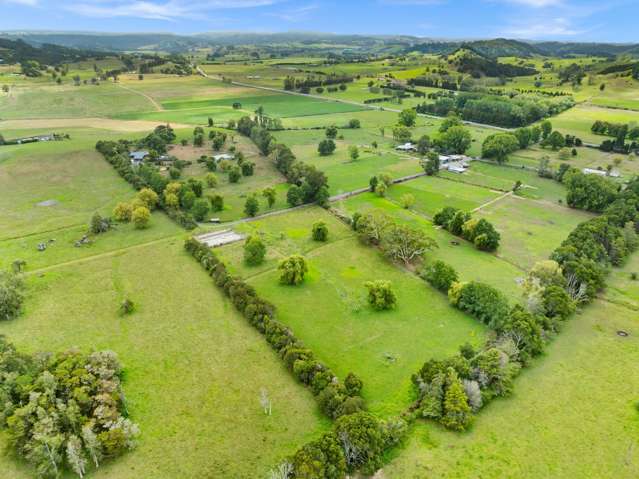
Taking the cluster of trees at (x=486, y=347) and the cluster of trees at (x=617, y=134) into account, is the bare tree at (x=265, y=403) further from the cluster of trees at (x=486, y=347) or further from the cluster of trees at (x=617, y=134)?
the cluster of trees at (x=617, y=134)

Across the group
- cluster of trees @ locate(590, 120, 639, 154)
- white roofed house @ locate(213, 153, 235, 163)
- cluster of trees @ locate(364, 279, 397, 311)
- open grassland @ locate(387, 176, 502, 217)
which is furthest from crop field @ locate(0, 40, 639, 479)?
cluster of trees @ locate(590, 120, 639, 154)

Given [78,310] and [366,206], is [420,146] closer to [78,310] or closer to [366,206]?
[366,206]

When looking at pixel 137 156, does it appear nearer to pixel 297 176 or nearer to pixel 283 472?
pixel 297 176

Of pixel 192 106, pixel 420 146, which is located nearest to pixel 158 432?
pixel 420 146

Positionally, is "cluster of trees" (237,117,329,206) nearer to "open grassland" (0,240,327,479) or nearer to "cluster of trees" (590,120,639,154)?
"open grassland" (0,240,327,479)

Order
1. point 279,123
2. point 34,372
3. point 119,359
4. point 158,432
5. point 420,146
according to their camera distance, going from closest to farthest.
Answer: point 158,432 → point 34,372 → point 119,359 → point 420,146 → point 279,123

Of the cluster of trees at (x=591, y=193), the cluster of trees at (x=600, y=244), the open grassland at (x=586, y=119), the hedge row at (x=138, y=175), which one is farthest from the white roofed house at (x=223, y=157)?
the open grassland at (x=586, y=119)

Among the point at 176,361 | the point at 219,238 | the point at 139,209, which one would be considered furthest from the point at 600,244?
the point at 139,209
